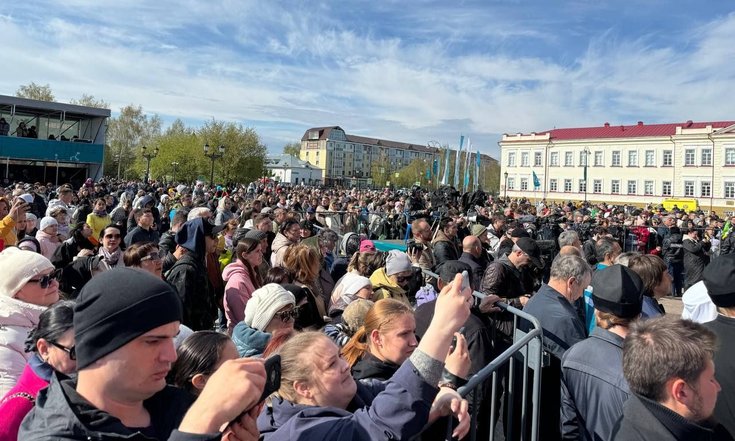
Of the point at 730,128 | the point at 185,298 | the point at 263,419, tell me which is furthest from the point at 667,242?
the point at 730,128

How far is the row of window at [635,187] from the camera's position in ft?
209

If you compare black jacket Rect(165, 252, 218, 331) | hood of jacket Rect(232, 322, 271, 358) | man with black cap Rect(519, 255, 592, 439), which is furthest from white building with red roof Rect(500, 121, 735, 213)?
hood of jacket Rect(232, 322, 271, 358)

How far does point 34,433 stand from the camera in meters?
1.52

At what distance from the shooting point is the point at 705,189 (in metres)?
64.6

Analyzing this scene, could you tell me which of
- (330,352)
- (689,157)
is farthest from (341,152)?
(330,352)

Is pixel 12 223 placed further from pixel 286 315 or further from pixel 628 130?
pixel 628 130

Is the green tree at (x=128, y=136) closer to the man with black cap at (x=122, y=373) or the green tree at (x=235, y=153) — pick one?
the green tree at (x=235, y=153)

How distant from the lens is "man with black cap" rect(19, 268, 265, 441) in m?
1.45

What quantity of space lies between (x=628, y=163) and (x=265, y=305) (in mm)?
78137

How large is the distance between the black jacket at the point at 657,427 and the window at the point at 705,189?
74139 mm

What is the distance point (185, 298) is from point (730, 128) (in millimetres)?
73525

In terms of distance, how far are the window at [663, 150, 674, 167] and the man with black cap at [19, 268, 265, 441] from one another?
77.7 metres

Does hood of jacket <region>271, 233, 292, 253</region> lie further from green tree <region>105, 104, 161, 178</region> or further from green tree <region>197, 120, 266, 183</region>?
green tree <region>105, 104, 161, 178</region>

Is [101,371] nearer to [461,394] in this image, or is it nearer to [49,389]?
[49,389]
